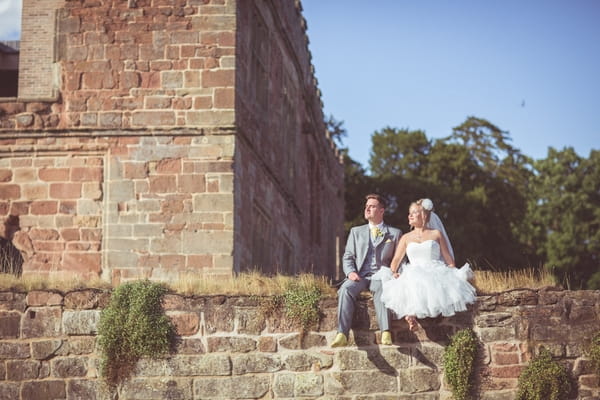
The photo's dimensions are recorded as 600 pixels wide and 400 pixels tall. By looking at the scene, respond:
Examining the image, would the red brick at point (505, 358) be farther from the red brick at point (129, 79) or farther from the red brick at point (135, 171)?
the red brick at point (129, 79)

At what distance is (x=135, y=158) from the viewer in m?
17.3

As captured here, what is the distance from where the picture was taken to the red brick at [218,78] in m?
17.4

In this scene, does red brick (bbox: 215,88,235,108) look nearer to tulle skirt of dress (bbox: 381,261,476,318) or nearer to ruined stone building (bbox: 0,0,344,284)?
ruined stone building (bbox: 0,0,344,284)

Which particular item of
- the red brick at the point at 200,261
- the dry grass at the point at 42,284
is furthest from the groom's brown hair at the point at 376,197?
the red brick at the point at 200,261

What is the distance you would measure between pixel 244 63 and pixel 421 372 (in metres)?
8.24

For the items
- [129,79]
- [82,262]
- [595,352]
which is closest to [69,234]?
[82,262]

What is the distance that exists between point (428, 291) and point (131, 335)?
11.1 ft

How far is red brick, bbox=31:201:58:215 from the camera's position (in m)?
17.3

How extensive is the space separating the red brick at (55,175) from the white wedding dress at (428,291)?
7634mm

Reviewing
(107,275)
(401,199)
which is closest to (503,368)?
(107,275)

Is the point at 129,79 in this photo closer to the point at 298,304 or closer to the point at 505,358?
the point at 298,304

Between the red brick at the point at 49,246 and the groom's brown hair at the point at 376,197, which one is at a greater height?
the groom's brown hair at the point at 376,197

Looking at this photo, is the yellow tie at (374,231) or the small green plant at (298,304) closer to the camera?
the small green plant at (298,304)

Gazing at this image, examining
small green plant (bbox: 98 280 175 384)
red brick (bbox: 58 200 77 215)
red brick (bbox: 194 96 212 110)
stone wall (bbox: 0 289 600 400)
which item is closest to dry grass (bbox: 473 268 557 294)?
stone wall (bbox: 0 289 600 400)
